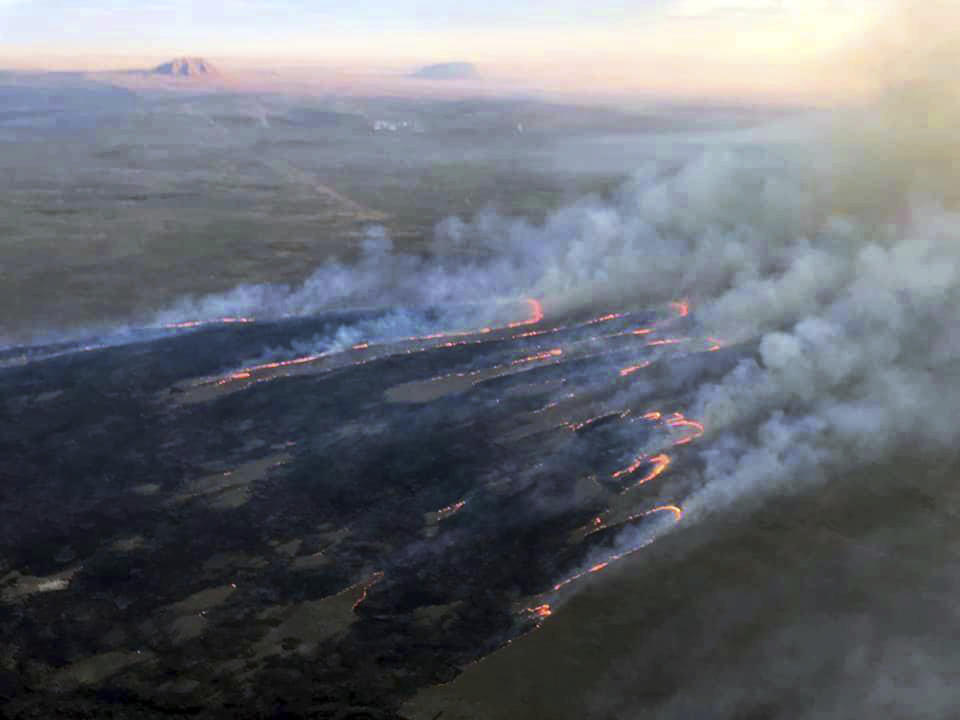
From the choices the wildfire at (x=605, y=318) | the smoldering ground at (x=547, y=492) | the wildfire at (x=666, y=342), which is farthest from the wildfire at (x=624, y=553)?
the wildfire at (x=605, y=318)

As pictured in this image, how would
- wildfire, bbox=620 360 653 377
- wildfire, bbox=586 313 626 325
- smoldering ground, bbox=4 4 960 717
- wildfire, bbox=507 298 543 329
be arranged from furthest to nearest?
1. wildfire, bbox=586 313 626 325
2. wildfire, bbox=507 298 543 329
3. wildfire, bbox=620 360 653 377
4. smoldering ground, bbox=4 4 960 717

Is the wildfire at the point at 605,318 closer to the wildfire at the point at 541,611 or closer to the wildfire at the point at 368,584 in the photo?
the wildfire at the point at 541,611

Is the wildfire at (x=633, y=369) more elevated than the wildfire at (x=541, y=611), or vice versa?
the wildfire at (x=633, y=369)

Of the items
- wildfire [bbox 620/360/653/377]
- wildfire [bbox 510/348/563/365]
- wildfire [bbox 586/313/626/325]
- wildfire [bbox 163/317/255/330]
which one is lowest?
wildfire [bbox 620/360/653/377]

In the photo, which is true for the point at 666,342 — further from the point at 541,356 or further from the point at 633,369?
the point at 541,356

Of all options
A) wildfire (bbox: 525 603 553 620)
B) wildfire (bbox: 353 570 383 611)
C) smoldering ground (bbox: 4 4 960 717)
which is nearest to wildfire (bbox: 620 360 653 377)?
smoldering ground (bbox: 4 4 960 717)

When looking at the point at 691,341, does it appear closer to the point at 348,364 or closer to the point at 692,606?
the point at 348,364

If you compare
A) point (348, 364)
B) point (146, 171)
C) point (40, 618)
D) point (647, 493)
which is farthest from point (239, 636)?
point (146, 171)

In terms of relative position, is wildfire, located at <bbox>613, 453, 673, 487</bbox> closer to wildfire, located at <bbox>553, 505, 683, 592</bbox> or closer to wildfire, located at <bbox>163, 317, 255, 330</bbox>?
wildfire, located at <bbox>553, 505, 683, 592</bbox>

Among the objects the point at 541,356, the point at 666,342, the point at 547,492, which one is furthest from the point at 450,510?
the point at 666,342

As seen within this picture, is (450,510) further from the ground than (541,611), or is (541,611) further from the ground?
(450,510)

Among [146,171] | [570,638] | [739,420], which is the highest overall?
[146,171]
